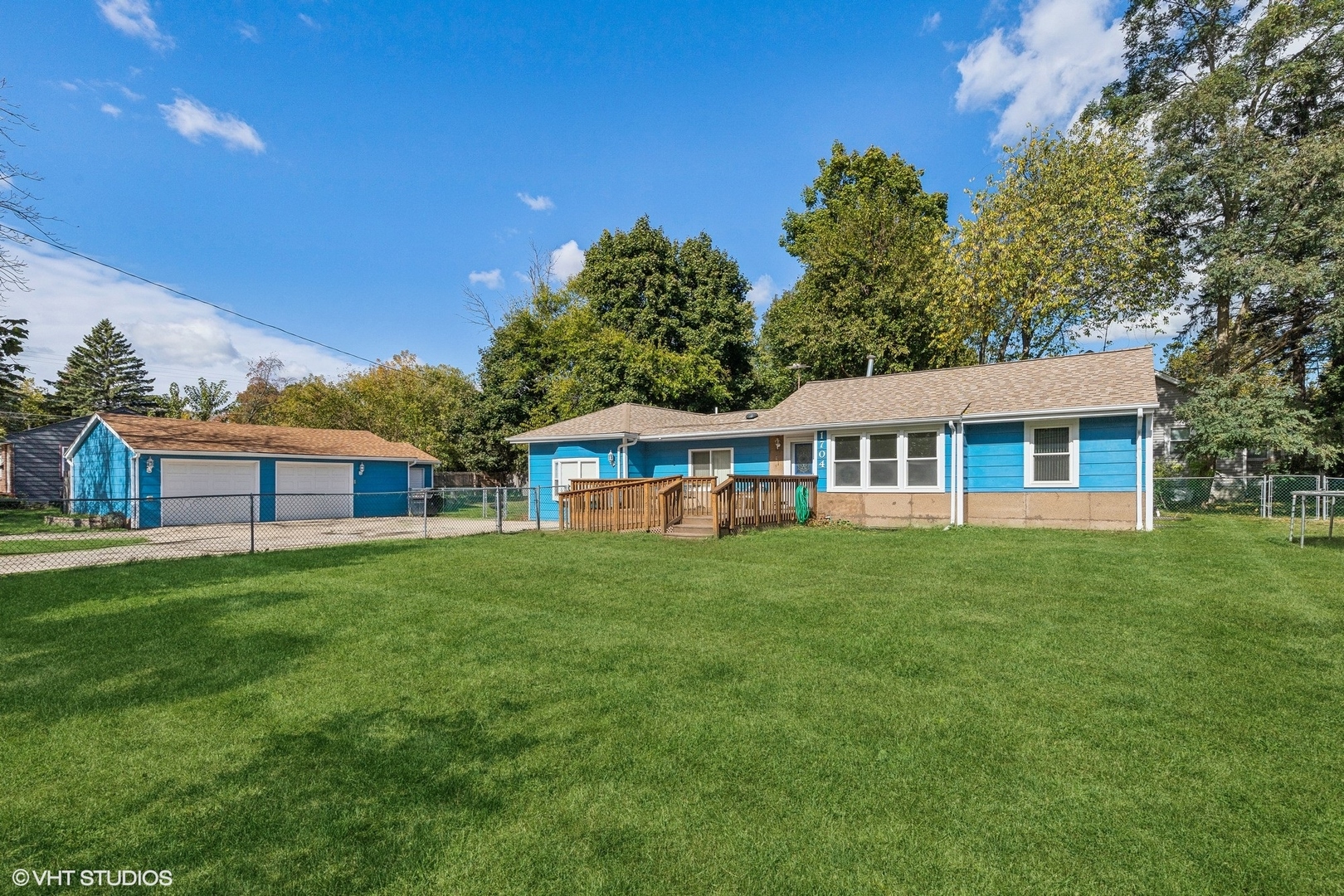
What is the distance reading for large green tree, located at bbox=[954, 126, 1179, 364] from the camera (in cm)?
A: 2014

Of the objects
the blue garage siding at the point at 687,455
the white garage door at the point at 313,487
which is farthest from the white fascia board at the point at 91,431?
the blue garage siding at the point at 687,455

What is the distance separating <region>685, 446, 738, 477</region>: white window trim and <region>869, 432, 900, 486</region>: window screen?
3.91 m

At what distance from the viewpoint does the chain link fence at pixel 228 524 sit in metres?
11.6

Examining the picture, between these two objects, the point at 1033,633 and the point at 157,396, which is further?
the point at 157,396

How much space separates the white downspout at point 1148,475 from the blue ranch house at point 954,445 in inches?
1.1

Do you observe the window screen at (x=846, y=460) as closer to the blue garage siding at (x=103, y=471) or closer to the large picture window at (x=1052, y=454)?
the large picture window at (x=1052, y=454)

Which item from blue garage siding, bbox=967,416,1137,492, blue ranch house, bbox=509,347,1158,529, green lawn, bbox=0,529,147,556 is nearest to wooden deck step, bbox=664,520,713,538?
blue ranch house, bbox=509,347,1158,529

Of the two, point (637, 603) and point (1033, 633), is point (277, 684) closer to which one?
point (637, 603)

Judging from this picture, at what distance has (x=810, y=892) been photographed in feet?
7.02

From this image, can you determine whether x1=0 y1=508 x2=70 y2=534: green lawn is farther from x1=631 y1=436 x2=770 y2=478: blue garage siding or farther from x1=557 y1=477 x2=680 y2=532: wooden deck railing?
x1=631 y1=436 x2=770 y2=478: blue garage siding

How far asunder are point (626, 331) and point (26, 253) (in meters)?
19.0

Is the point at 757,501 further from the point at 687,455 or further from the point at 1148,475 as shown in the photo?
the point at 1148,475

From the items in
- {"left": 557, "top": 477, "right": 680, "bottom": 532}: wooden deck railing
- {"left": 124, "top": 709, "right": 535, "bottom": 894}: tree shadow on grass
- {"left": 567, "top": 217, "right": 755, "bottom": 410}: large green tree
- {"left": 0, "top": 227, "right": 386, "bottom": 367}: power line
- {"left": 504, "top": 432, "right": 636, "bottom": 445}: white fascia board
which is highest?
{"left": 567, "top": 217, "right": 755, "bottom": 410}: large green tree

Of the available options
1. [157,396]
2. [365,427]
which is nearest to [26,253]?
[365,427]
